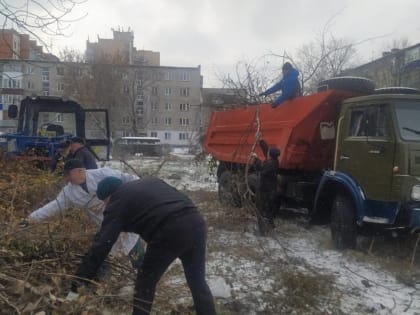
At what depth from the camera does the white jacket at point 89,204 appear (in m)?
4.51

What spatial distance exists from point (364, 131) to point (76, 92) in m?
37.3

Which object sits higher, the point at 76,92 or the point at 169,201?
the point at 76,92

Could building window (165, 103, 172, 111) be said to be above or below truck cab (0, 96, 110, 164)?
above

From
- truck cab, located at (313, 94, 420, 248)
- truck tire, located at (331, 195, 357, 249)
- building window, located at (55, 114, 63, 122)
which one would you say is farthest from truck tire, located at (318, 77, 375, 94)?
building window, located at (55, 114, 63, 122)

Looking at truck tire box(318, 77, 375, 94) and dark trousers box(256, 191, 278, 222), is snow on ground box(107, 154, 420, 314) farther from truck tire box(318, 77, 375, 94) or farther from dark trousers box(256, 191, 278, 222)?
truck tire box(318, 77, 375, 94)

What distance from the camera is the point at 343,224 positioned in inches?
255

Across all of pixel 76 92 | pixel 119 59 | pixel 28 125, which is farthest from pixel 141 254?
pixel 119 59

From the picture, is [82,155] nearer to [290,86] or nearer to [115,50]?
[290,86]

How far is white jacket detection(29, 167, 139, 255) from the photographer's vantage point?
451 cm

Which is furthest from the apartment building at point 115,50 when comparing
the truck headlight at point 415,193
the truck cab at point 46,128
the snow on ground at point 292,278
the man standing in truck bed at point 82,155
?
the truck headlight at point 415,193

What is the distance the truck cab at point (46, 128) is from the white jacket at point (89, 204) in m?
4.57

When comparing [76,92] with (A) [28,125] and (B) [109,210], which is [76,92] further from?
(B) [109,210]

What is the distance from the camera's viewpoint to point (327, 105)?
742 cm

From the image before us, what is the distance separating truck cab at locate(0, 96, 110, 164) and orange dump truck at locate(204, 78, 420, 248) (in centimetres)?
325
